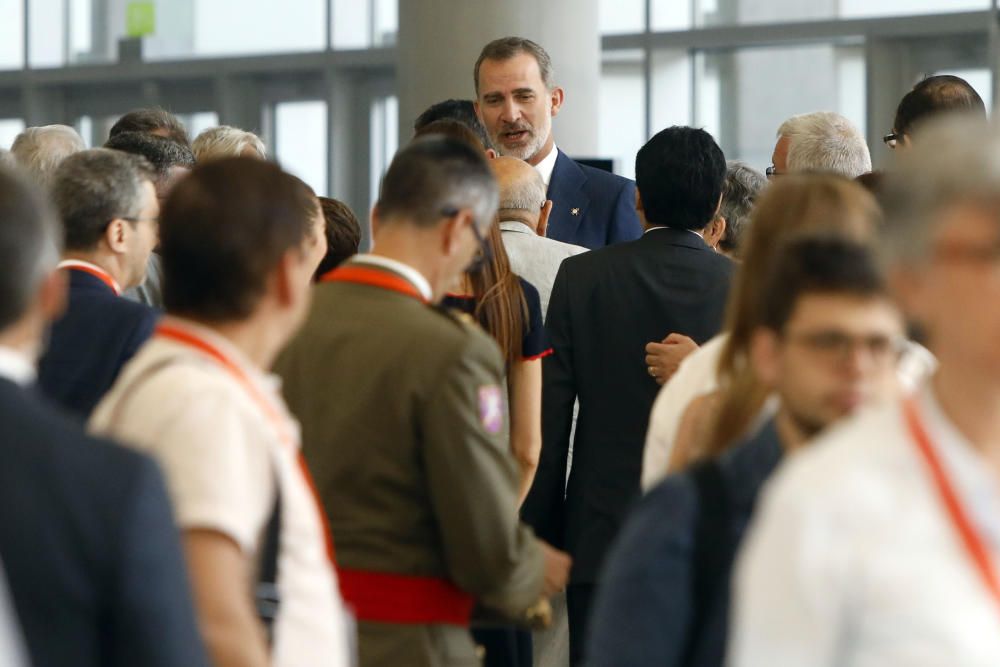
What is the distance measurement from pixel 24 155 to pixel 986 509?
15.3 feet

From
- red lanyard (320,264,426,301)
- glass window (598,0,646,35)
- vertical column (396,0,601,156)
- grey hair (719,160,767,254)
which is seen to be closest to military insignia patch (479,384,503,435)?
red lanyard (320,264,426,301)

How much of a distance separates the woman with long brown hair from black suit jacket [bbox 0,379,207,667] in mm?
2177

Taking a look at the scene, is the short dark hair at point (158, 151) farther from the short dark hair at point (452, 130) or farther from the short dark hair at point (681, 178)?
the short dark hair at point (681, 178)

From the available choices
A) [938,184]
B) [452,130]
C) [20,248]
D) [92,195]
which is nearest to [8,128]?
[452,130]

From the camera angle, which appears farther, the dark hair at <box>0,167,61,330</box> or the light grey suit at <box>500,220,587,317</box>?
the light grey suit at <box>500,220,587,317</box>

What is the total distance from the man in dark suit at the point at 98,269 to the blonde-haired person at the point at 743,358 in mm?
1361

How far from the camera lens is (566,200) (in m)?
5.35

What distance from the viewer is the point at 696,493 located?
1928 mm

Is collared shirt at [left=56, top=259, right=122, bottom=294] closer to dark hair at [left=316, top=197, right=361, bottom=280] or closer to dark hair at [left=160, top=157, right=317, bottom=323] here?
dark hair at [left=316, top=197, right=361, bottom=280]

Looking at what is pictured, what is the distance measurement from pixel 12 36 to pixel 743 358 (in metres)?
12.3

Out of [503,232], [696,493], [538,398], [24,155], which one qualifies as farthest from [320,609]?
[24,155]

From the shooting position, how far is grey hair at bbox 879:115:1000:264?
1.40m

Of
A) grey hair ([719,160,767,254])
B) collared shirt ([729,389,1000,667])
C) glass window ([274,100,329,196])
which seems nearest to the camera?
collared shirt ([729,389,1000,667])

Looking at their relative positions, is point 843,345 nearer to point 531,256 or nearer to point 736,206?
point 531,256
